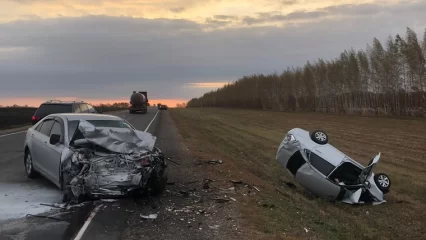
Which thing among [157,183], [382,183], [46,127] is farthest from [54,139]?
[382,183]

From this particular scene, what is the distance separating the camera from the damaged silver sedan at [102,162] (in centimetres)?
786

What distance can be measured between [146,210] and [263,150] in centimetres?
1392

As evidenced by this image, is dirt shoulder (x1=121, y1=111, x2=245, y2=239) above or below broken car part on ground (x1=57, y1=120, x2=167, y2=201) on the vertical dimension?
below

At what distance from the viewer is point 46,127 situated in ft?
32.6

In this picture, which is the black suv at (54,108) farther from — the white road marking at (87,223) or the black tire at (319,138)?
the white road marking at (87,223)

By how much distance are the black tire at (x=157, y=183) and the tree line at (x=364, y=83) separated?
46.8m

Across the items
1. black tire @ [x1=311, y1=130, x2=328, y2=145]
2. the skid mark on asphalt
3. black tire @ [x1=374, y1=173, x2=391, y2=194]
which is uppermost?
black tire @ [x1=311, y1=130, x2=328, y2=145]

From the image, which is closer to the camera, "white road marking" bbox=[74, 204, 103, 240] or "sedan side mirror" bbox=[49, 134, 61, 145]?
"white road marking" bbox=[74, 204, 103, 240]

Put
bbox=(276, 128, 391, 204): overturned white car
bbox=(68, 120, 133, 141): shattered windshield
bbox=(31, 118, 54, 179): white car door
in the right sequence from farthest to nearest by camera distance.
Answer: bbox=(276, 128, 391, 204): overturned white car → bbox=(31, 118, 54, 179): white car door → bbox=(68, 120, 133, 141): shattered windshield

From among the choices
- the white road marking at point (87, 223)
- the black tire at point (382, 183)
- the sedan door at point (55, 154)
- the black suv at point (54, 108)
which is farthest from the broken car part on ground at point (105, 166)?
Answer: the black suv at point (54, 108)

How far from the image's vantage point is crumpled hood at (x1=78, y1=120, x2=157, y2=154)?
8.20 m

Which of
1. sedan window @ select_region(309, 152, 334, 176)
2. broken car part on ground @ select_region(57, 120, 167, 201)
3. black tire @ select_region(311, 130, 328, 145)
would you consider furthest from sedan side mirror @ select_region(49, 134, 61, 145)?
black tire @ select_region(311, 130, 328, 145)

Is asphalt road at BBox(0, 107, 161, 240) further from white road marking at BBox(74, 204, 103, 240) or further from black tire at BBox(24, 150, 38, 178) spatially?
black tire at BBox(24, 150, 38, 178)

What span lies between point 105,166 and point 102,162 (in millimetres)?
90
